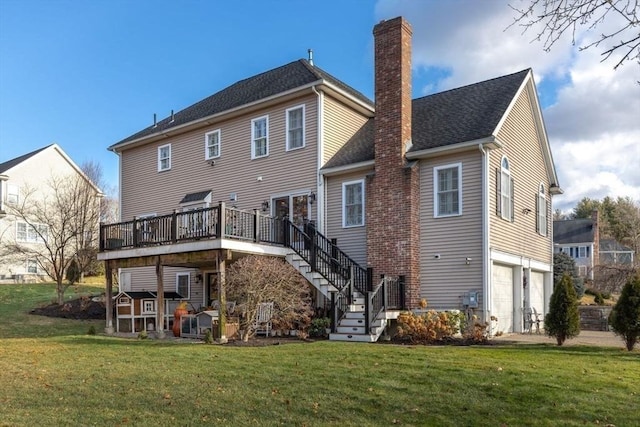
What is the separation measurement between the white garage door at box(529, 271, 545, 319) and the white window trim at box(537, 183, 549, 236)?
158 cm

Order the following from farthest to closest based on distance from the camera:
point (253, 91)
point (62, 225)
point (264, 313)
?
point (62, 225), point (253, 91), point (264, 313)

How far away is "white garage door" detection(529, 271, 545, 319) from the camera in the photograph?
1875 centimetres

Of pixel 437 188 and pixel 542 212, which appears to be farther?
pixel 542 212

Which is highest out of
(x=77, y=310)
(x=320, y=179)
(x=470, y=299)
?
(x=320, y=179)

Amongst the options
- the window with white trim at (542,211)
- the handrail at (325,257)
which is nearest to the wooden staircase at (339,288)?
the handrail at (325,257)

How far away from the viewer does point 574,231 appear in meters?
52.8

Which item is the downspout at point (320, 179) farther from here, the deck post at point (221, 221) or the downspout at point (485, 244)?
the downspout at point (485, 244)

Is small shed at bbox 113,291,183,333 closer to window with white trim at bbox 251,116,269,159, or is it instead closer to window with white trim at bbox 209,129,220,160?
window with white trim at bbox 209,129,220,160

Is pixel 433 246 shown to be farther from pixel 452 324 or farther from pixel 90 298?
pixel 90 298

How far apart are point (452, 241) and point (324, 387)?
8.38 metres

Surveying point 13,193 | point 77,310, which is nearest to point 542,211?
point 77,310

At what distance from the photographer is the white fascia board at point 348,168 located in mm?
16031

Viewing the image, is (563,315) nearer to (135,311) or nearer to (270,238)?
(270,238)

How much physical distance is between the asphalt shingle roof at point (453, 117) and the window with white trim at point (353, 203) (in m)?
0.75
